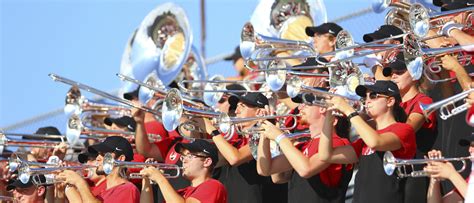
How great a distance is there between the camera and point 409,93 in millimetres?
8914

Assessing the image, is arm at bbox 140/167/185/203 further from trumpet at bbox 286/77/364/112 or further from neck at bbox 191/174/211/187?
trumpet at bbox 286/77/364/112

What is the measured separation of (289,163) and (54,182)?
2.10m

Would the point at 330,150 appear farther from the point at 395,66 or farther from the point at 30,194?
the point at 30,194

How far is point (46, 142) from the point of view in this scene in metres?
11.6

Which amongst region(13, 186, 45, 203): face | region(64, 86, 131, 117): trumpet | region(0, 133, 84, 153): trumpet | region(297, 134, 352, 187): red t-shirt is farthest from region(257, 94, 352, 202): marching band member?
region(64, 86, 131, 117): trumpet

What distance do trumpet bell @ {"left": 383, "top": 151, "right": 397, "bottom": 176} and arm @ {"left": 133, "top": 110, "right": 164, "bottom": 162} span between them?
290cm

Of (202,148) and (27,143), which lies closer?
(202,148)

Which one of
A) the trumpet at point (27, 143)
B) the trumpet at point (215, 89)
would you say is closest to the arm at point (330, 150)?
the trumpet at point (215, 89)

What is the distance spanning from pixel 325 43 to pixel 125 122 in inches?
75.4

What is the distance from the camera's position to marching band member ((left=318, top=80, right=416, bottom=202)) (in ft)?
27.2

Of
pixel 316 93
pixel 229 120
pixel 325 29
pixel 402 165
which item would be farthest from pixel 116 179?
pixel 402 165

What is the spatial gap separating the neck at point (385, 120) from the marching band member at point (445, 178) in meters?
0.47

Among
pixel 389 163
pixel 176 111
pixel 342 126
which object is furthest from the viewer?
pixel 176 111

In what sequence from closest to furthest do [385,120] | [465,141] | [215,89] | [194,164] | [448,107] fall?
[465,141]
[448,107]
[385,120]
[194,164]
[215,89]
